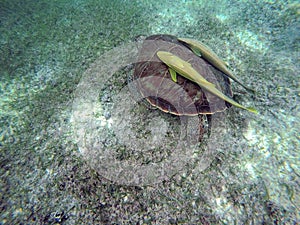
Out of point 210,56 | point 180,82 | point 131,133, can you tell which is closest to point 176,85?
point 180,82

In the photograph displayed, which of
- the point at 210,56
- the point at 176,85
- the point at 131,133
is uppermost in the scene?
the point at 210,56

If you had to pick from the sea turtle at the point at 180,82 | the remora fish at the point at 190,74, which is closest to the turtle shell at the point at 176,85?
the sea turtle at the point at 180,82

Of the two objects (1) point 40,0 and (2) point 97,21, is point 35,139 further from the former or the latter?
(1) point 40,0

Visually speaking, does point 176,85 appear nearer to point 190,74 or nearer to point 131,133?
point 190,74

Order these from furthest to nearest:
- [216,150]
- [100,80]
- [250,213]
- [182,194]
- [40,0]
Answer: [40,0] → [100,80] → [216,150] → [182,194] → [250,213]

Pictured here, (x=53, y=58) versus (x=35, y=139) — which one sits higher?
(x=53, y=58)

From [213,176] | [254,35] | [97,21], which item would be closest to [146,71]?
[213,176]

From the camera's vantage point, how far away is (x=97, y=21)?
12.4 ft

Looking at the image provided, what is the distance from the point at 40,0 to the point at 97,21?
1892 millimetres

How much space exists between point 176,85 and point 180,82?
6 centimetres

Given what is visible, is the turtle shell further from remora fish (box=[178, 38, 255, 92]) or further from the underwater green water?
the underwater green water

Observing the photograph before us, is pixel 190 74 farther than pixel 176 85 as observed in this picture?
No

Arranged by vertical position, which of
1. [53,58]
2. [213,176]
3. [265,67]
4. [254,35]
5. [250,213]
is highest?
[53,58]

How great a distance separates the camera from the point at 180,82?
7.24 ft
